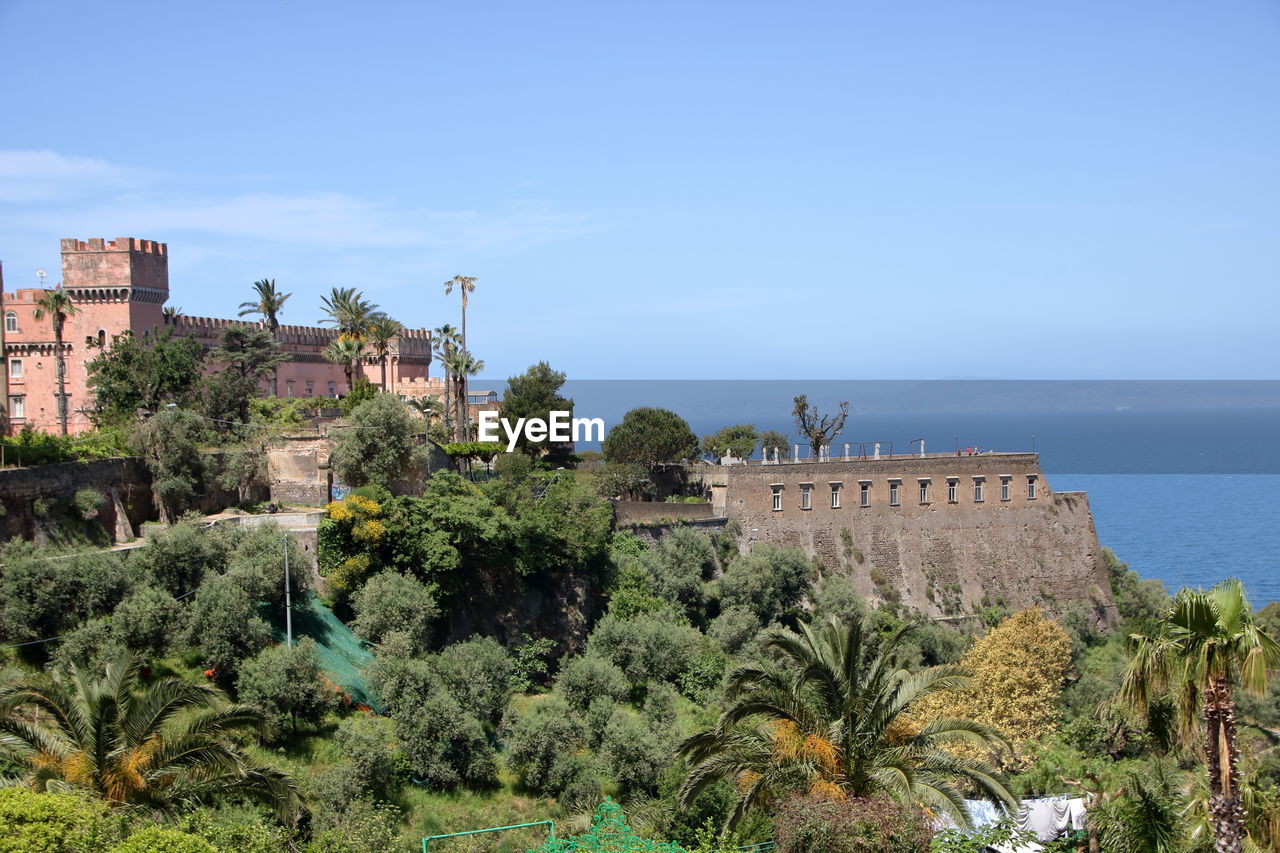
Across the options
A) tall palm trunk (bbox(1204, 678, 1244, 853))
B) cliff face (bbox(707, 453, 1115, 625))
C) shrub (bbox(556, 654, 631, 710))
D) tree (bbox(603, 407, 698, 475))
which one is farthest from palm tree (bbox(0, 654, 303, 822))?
tree (bbox(603, 407, 698, 475))

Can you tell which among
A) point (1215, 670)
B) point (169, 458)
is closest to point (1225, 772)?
point (1215, 670)

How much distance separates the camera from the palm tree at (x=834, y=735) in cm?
1708

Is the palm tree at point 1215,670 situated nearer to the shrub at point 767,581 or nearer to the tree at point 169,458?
the tree at point 169,458

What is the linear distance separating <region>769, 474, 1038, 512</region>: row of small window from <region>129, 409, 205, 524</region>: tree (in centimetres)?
A: 2359

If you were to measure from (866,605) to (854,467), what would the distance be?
6.78 m

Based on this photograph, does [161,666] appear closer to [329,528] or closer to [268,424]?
[329,528]

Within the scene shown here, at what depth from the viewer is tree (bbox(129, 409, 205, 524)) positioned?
36562 mm

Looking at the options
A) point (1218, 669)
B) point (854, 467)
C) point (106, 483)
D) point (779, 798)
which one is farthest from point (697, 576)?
point (1218, 669)

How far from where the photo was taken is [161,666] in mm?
28172

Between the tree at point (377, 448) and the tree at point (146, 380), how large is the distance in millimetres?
8555

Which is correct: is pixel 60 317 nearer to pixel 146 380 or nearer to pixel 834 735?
pixel 146 380

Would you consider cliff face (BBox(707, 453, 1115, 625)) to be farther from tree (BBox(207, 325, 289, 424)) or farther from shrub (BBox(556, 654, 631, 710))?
tree (BBox(207, 325, 289, 424))

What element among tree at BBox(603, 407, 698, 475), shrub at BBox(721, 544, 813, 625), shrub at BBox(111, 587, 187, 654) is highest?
tree at BBox(603, 407, 698, 475)

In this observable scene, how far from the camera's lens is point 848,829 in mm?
15578
